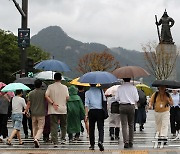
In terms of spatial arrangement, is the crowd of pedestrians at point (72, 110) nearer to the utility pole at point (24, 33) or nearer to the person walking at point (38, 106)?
the person walking at point (38, 106)

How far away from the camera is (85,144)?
13867 millimetres

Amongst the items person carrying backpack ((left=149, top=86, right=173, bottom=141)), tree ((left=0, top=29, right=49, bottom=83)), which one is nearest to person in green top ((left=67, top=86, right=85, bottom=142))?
person carrying backpack ((left=149, top=86, right=173, bottom=141))

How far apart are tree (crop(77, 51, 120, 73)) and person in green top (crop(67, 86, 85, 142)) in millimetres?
79224

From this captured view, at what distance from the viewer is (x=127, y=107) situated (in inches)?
498

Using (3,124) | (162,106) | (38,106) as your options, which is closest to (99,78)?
(38,106)

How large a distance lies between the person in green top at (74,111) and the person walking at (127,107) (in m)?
1.90

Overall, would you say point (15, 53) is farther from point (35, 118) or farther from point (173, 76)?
point (35, 118)

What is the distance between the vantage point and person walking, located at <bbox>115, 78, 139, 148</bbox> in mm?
12641

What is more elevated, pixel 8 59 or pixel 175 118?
pixel 8 59

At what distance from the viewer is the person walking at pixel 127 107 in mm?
12641

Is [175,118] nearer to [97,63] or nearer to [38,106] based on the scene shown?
[38,106]

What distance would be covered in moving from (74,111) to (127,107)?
2239mm

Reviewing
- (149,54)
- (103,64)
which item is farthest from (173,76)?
(103,64)

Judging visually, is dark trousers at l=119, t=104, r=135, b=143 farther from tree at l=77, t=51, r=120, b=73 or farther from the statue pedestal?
tree at l=77, t=51, r=120, b=73
